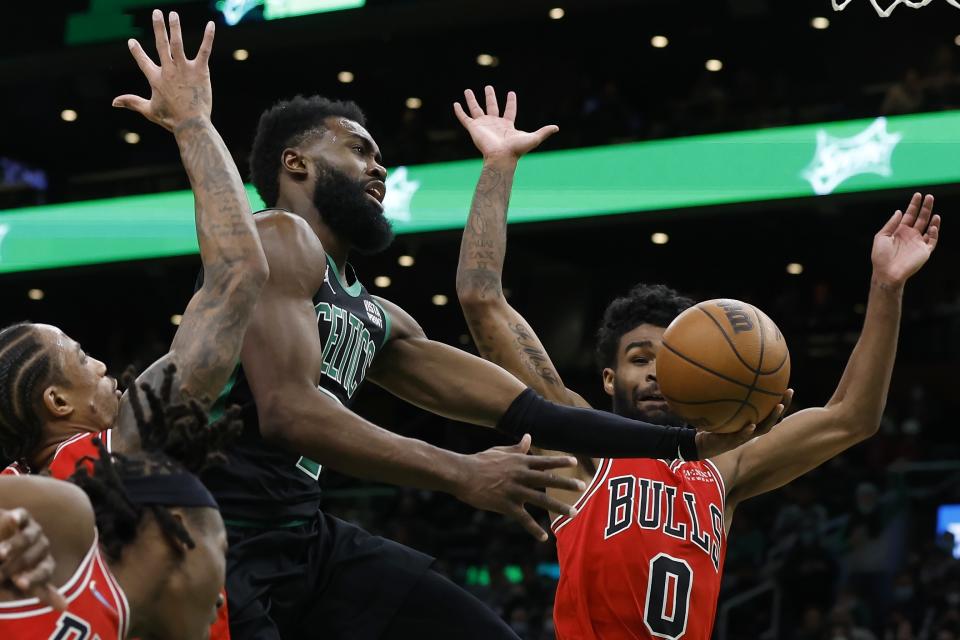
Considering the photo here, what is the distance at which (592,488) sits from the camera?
16.0 ft

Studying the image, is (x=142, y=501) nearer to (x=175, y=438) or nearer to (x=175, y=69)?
(x=175, y=438)

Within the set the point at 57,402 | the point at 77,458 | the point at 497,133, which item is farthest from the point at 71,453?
the point at 497,133

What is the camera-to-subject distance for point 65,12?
61.4ft

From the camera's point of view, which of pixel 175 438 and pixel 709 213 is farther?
pixel 709 213

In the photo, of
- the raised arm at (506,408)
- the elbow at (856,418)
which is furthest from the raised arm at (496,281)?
Answer: the elbow at (856,418)

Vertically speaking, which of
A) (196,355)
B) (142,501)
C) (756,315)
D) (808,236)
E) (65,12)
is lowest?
(142,501)

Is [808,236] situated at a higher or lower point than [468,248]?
higher

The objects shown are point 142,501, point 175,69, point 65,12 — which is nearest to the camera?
point 142,501

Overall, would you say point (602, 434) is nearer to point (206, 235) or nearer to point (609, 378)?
point (206, 235)

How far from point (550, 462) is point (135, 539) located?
1.01 meters

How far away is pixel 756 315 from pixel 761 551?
28.2ft

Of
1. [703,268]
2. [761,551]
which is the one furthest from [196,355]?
[703,268]

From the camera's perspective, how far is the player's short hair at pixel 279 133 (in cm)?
444

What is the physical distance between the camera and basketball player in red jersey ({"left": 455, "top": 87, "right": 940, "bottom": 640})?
15.3 feet
